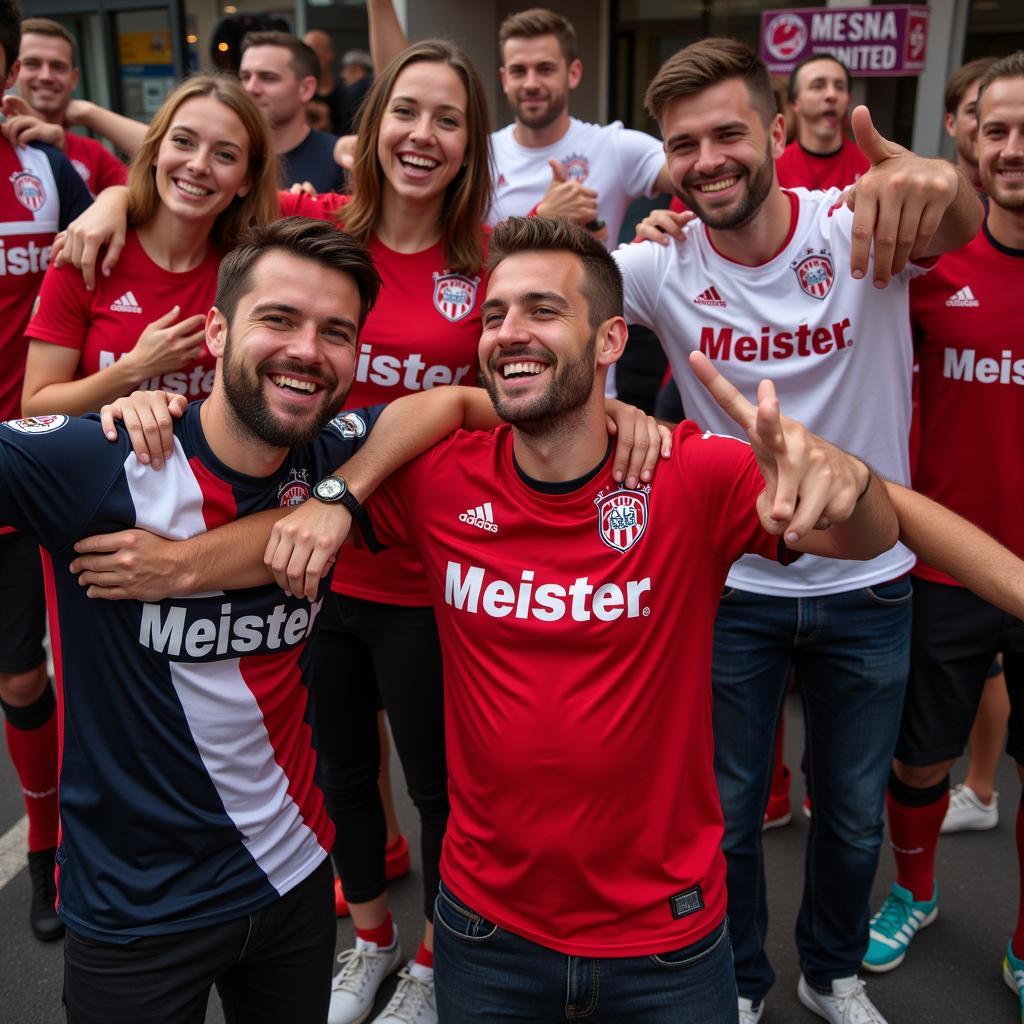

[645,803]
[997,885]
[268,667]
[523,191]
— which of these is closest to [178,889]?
[268,667]

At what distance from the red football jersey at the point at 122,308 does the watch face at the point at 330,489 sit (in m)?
0.92

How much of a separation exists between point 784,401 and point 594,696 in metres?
1.02

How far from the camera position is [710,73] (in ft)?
8.11

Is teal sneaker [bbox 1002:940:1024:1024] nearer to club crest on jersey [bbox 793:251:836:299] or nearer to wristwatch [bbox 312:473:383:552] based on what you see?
club crest on jersey [bbox 793:251:836:299]

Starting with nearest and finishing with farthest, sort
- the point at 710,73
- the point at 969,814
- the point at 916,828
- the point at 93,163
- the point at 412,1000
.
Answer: the point at 710,73 → the point at 412,1000 → the point at 916,828 → the point at 969,814 → the point at 93,163

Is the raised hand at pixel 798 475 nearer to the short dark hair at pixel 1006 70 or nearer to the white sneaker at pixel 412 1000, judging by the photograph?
the short dark hair at pixel 1006 70

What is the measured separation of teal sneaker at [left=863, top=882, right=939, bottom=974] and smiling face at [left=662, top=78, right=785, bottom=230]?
2033 mm

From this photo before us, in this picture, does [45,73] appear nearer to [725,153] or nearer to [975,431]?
[725,153]

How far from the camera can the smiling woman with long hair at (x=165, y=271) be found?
2621 mm

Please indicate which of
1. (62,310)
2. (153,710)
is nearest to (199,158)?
(62,310)

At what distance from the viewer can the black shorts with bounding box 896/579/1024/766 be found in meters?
2.75

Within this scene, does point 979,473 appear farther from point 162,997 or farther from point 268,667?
point 162,997

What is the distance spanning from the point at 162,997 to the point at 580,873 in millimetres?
766

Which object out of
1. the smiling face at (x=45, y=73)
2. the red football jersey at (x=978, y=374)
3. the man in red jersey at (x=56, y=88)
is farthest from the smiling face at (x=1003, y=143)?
the smiling face at (x=45, y=73)
